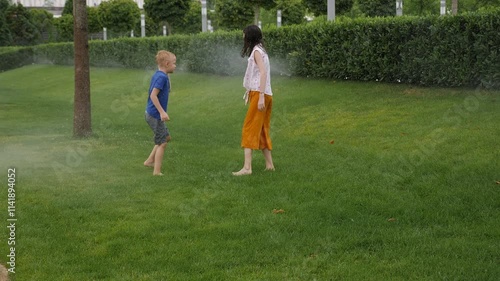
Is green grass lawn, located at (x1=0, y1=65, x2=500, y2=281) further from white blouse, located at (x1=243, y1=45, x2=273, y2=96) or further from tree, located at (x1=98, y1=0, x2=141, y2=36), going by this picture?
tree, located at (x1=98, y1=0, x2=141, y2=36)

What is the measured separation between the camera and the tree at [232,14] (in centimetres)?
4097

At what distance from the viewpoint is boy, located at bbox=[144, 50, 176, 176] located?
27.6 feet

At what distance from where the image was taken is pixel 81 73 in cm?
1234

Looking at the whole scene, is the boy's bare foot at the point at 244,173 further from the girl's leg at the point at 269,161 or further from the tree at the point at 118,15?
the tree at the point at 118,15

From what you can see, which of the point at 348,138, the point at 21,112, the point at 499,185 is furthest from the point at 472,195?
the point at 21,112

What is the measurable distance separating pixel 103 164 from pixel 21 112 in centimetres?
1036

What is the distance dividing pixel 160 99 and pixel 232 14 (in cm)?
3345

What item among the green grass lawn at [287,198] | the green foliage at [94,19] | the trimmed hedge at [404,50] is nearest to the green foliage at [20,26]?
the green foliage at [94,19]

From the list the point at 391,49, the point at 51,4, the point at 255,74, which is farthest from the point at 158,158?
the point at 51,4

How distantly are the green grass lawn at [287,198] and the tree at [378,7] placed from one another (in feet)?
83.5

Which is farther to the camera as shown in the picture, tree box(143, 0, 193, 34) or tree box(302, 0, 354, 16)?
tree box(143, 0, 193, 34)

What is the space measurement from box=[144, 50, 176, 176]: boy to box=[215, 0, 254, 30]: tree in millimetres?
32768

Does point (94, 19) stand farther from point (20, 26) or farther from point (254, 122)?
point (254, 122)

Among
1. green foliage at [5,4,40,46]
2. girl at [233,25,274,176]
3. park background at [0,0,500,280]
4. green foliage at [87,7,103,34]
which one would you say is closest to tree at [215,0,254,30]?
green foliage at [87,7,103,34]
